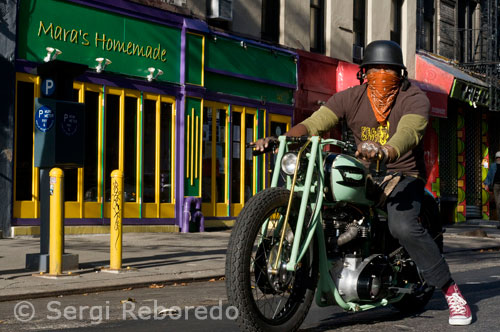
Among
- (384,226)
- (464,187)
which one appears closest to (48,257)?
(384,226)

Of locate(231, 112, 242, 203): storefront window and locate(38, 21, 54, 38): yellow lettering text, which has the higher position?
locate(38, 21, 54, 38): yellow lettering text

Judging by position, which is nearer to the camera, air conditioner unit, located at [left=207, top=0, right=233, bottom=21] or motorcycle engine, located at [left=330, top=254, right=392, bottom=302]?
motorcycle engine, located at [left=330, top=254, right=392, bottom=302]

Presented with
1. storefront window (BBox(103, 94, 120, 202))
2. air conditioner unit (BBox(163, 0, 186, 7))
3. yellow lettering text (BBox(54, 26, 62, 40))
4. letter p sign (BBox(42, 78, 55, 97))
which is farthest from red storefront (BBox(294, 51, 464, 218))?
letter p sign (BBox(42, 78, 55, 97))

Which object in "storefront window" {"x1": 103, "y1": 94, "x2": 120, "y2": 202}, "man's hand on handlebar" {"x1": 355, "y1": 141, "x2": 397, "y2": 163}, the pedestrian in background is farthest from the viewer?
the pedestrian in background

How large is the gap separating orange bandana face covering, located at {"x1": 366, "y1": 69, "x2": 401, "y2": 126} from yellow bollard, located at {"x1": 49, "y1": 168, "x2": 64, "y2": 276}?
4.51 m

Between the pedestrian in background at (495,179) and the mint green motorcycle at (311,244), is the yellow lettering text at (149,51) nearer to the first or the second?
the pedestrian in background at (495,179)

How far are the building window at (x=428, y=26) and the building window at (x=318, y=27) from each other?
5462 millimetres

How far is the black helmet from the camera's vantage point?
5793 mm

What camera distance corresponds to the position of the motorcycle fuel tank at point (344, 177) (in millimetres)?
5176

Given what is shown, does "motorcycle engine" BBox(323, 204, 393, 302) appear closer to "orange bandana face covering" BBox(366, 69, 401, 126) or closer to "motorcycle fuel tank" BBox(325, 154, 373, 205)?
"motorcycle fuel tank" BBox(325, 154, 373, 205)

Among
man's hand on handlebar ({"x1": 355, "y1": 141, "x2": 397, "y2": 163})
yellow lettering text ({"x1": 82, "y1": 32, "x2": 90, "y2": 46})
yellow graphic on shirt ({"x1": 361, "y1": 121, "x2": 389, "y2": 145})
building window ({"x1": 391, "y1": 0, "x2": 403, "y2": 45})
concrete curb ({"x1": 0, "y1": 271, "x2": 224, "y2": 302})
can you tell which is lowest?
concrete curb ({"x1": 0, "y1": 271, "x2": 224, "y2": 302})

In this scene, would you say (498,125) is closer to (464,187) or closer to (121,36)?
(464,187)

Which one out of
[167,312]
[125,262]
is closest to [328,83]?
[125,262]

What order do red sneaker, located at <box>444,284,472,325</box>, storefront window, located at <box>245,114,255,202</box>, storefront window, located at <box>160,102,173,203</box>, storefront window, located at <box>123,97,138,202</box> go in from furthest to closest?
storefront window, located at <box>245,114,255,202</box>
storefront window, located at <box>160,102,173,203</box>
storefront window, located at <box>123,97,138,202</box>
red sneaker, located at <box>444,284,472,325</box>
